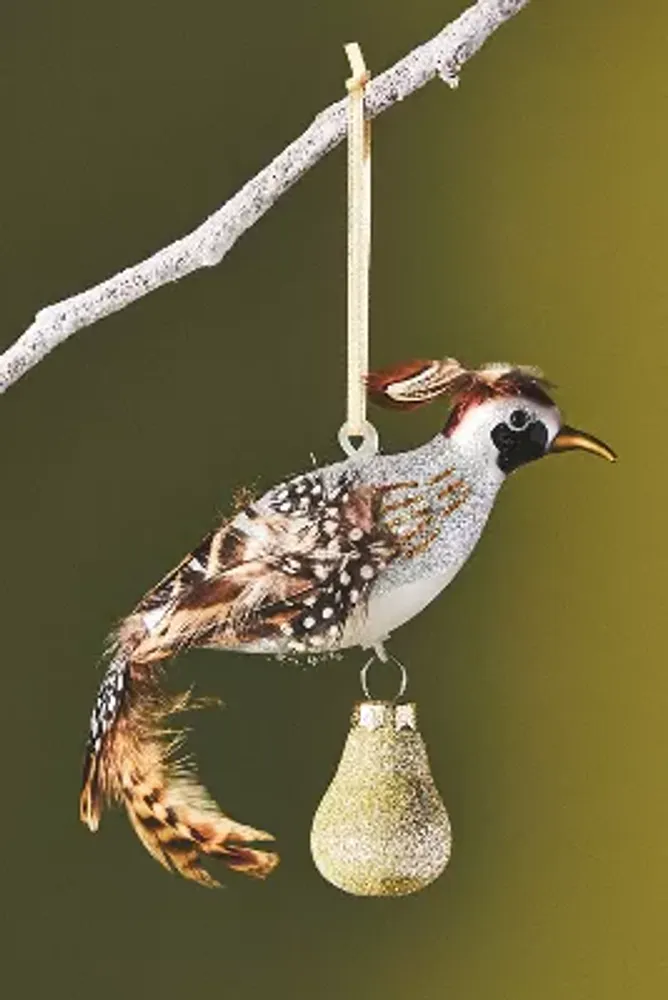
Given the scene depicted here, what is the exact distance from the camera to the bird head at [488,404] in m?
0.74

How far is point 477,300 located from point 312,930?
42 centimetres

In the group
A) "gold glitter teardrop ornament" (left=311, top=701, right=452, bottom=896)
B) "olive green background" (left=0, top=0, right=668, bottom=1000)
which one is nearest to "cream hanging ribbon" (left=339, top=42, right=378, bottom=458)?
"gold glitter teardrop ornament" (left=311, top=701, right=452, bottom=896)

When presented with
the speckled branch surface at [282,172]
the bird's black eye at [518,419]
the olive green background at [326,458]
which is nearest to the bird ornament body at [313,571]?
the bird's black eye at [518,419]

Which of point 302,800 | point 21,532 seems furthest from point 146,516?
point 302,800

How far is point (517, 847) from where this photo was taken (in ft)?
3.59

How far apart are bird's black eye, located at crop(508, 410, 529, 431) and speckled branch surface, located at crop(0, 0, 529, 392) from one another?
0.16 metres

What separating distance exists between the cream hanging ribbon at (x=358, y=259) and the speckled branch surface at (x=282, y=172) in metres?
0.02

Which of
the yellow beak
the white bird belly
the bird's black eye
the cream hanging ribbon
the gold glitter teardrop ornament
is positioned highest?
the cream hanging ribbon

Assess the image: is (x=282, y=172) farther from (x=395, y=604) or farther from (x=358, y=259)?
(x=395, y=604)

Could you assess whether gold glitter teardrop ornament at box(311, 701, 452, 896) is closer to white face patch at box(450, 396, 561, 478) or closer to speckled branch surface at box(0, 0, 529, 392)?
white face patch at box(450, 396, 561, 478)

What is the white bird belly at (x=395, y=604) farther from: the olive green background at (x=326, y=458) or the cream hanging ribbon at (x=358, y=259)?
the olive green background at (x=326, y=458)

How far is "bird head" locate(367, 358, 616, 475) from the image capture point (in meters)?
0.74

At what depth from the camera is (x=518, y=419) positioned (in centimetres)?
74

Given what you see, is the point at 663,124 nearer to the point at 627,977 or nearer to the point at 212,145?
the point at 212,145
